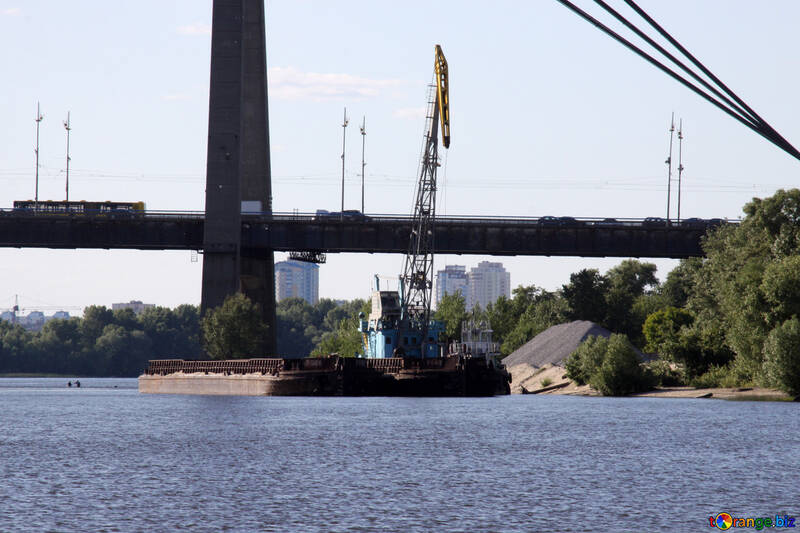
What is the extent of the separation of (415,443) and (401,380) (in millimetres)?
52968

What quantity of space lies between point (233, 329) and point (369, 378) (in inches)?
1059

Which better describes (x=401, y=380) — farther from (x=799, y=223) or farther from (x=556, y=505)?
(x=556, y=505)

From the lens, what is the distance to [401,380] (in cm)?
11806

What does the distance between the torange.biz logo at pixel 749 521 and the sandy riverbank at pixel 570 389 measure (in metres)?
70.9

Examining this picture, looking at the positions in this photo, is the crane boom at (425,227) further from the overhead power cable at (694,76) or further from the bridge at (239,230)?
the overhead power cable at (694,76)

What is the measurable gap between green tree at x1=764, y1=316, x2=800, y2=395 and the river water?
31.8 ft

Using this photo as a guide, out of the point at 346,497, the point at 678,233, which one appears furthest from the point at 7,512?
the point at 678,233

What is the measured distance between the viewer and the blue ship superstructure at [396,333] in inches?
5236

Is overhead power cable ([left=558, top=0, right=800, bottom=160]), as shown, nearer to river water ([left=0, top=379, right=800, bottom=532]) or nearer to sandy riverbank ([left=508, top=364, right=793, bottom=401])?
river water ([left=0, top=379, right=800, bottom=532])

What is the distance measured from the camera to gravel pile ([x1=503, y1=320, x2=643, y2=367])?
162625mm

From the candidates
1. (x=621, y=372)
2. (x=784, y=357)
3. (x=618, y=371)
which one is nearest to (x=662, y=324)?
(x=621, y=372)

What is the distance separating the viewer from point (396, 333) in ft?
437

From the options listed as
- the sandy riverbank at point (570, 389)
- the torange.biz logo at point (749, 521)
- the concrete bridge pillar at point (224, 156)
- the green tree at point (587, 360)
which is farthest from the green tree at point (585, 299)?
the torange.biz logo at point (749, 521)

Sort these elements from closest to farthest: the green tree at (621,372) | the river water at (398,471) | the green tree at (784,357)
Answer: the river water at (398,471)
the green tree at (784,357)
the green tree at (621,372)
